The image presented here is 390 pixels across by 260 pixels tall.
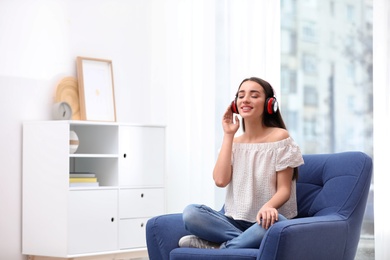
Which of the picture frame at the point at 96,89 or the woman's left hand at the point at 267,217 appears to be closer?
the woman's left hand at the point at 267,217

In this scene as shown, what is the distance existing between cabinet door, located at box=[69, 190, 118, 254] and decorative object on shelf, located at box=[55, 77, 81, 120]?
57 cm

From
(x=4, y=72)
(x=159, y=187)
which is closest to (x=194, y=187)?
(x=159, y=187)

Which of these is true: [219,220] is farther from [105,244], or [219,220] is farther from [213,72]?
[213,72]

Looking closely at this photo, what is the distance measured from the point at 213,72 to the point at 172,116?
1.56ft

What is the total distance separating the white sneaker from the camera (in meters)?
2.80

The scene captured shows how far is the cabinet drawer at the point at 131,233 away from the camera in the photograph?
13.9 feet

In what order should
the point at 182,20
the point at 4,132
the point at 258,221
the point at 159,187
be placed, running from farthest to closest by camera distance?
the point at 182,20
the point at 159,187
the point at 4,132
the point at 258,221

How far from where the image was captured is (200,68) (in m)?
4.66

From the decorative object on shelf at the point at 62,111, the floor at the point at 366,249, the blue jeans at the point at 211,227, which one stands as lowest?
the floor at the point at 366,249

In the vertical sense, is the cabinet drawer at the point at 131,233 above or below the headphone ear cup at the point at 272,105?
below

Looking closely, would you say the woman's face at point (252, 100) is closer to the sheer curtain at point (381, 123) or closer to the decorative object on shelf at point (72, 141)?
the sheer curtain at point (381, 123)

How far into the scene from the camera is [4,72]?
4.13 metres

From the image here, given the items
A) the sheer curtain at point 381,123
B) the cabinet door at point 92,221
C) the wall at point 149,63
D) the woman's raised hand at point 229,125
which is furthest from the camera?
the wall at point 149,63

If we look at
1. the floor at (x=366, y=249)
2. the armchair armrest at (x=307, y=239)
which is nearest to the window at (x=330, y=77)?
the floor at (x=366, y=249)
